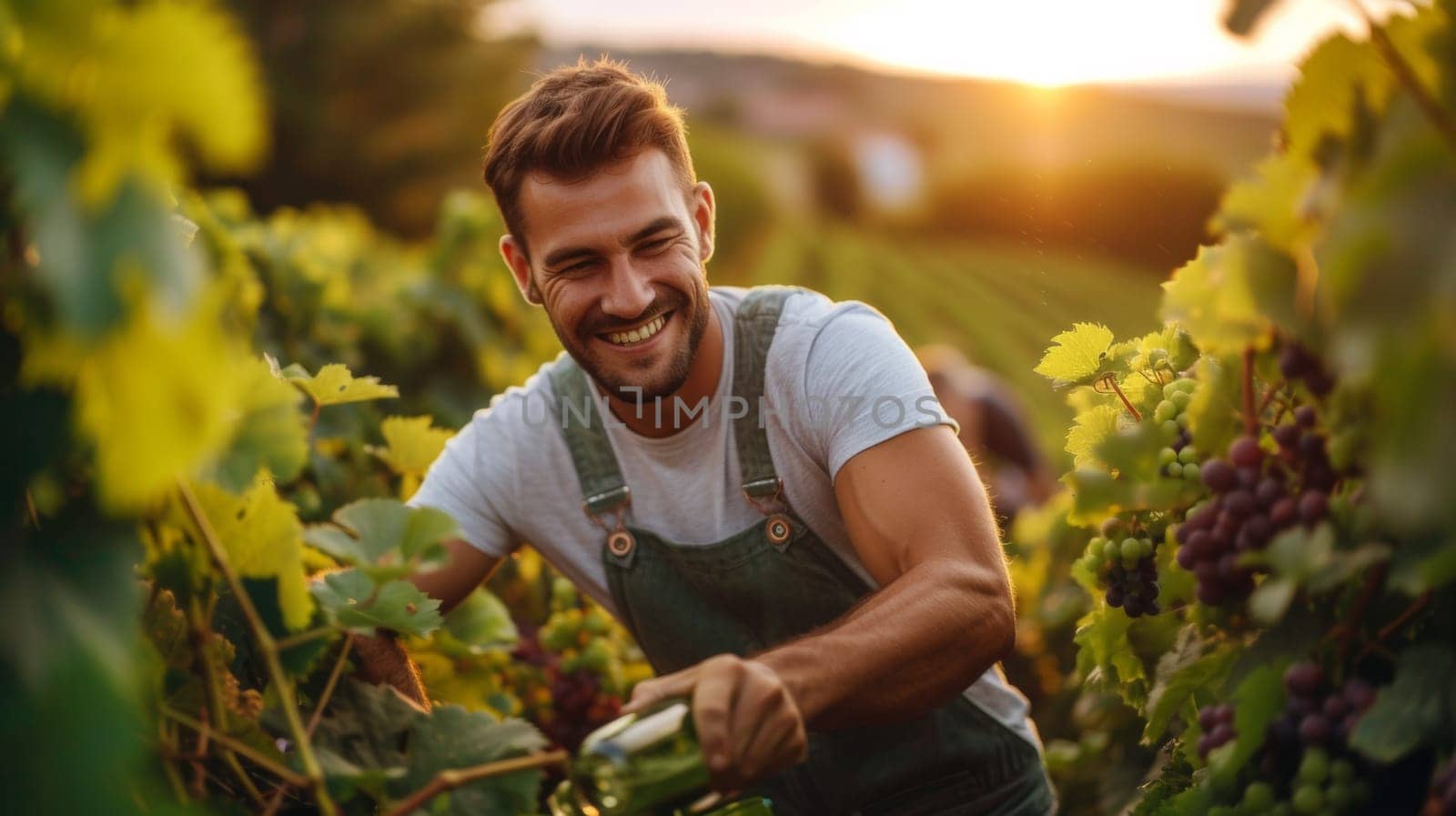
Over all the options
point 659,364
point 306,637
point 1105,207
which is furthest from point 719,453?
point 1105,207

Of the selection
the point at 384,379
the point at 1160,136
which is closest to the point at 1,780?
the point at 384,379

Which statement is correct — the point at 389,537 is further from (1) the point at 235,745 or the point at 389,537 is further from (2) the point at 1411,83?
(2) the point at 1411,83

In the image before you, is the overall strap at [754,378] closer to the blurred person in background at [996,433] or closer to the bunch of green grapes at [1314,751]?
the bunch of green grapes at [1314,751]

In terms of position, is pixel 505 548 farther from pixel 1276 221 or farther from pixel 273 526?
pixel 1276 221

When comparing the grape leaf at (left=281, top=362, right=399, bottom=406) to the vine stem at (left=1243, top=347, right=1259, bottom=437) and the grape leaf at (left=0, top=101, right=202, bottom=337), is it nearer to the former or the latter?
the grape leaf at (left=0, top=101, right=202, bottom=337)

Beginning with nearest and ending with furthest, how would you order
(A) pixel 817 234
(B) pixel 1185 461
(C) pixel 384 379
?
(B) pixel 1185 461, (C) pixel 384 379, (A) pixel 817 234

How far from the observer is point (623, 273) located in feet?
6.86

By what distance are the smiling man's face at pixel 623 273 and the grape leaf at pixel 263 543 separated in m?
0.96

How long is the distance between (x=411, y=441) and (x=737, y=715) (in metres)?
1.12

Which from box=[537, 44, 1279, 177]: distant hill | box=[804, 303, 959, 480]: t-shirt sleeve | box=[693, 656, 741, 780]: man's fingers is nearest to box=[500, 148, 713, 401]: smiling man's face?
box=[804, 303, 959, 480]: t-shirt sleeve

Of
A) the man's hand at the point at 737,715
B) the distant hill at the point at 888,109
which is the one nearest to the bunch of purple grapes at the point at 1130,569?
the man's hand at the point at 737,715

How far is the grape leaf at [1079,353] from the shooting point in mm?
1559

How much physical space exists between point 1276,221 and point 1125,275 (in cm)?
3654

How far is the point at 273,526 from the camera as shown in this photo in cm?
118
